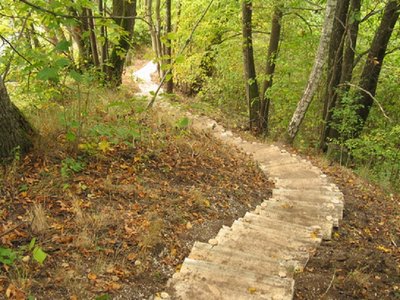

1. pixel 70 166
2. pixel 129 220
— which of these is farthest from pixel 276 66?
pixel 129 220

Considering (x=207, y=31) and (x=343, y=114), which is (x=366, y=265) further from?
(x=207, y=31)

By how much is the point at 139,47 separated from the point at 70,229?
2609cm

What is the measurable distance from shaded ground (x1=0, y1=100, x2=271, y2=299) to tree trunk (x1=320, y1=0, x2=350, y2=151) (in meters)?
4.72

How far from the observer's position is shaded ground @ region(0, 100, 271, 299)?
2.88m

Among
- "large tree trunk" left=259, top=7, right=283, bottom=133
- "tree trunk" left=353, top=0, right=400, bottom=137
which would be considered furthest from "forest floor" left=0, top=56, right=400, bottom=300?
"large tree trunk" left=259, top=7, right=283, bottom=133

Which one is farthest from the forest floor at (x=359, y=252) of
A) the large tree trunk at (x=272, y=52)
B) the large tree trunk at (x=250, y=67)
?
the large tree trunk at (x=250, y=67)

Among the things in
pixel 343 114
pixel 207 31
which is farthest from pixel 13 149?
pixel 207 31

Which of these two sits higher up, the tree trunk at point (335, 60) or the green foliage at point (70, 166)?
the tree trunk at point (335, 60)

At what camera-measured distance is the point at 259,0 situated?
10.7m

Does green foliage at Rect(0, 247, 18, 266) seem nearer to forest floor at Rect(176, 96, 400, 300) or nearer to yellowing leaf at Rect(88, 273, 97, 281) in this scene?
yellowing leaf at Rect(88, 273, 97, 281)

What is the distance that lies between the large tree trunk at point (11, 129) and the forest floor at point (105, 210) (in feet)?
0.57

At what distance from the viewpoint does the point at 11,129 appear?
12.7ft

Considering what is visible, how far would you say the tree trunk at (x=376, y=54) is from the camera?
8.29 metres

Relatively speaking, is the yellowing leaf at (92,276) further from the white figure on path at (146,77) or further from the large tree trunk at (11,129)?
the white figure on path at (146,77)
